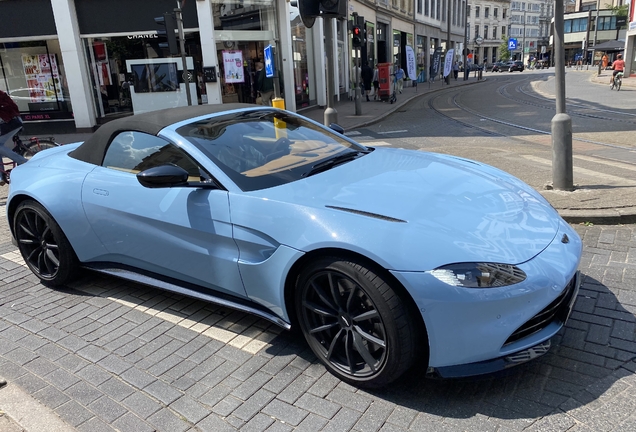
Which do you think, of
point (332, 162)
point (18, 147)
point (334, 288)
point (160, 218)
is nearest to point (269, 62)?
point (18, 147)

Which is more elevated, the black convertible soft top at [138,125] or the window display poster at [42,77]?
the window display poster at [42,77]

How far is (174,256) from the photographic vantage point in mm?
3264

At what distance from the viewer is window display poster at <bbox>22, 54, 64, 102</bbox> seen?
15930 mm

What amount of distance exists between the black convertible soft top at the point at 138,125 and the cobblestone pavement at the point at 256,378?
1.21m

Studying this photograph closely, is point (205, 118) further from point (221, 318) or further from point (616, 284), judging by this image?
point (616, 284)

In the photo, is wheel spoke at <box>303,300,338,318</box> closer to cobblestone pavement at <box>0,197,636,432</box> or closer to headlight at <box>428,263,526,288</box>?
cobblestone pavement at <box>0,197,636,432</box>

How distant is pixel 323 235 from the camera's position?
2.54 metres

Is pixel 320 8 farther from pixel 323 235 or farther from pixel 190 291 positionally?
pixel 323 235

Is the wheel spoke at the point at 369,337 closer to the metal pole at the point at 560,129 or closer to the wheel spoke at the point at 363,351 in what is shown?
the wheel spoke at the point at 363,351

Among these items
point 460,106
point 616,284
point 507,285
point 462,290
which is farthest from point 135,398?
point 460,106

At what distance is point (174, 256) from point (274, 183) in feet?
2.86

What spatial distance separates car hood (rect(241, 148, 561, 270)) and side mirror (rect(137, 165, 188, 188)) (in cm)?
54

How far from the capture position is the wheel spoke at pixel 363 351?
8.36 ft

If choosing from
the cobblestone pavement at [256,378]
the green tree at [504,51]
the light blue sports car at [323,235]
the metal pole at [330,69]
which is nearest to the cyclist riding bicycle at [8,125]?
the light blue sports car at [323,235]
